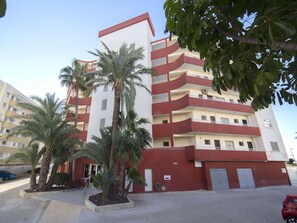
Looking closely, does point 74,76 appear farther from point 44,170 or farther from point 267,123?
point 267,123

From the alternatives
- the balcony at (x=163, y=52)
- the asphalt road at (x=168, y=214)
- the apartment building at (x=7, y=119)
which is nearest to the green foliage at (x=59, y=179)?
the asphalt road at (x=168, y=214)

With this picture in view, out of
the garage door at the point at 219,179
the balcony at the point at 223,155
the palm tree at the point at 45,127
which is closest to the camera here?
the palm tree at the point at 45,127

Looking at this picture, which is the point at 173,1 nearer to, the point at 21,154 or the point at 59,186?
the point at 21,154

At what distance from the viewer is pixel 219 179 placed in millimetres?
19281

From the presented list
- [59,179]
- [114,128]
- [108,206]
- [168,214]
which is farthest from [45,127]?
[168,214]

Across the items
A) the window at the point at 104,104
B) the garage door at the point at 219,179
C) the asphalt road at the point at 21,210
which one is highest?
the window at the point at 104,104

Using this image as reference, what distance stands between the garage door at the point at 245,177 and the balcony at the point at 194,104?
8.16 metres

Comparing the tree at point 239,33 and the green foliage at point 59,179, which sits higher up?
the tree at point 239,33

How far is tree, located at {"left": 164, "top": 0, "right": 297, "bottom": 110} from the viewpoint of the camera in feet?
7.03

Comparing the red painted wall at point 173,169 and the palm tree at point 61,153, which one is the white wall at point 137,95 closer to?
the red painted wall at point 173,169

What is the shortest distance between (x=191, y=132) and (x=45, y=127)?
16263 millimetres

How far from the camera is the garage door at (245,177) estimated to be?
66.0ft

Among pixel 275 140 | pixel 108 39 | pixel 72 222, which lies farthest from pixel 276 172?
pixel 108 39

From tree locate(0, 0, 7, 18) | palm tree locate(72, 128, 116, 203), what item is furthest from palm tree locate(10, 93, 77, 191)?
tree locate(0, 0, 7, 18)
